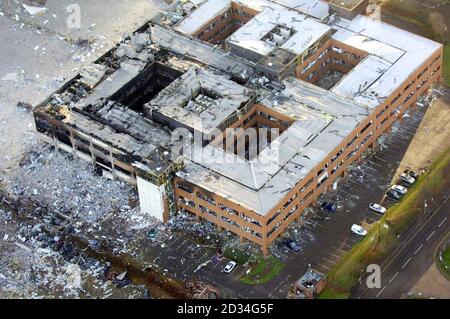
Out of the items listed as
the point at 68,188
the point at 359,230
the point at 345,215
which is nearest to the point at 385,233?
the point at 359,230

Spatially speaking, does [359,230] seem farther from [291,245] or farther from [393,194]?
[291,245]

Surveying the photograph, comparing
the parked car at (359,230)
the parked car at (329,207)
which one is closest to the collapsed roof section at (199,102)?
the parked car at (329,207)

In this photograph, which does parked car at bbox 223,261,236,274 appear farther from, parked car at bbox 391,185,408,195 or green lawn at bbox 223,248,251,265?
parked car at bbox 391,185,408,195

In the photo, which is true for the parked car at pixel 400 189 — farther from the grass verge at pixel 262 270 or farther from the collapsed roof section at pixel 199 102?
the collapsed roof section at pixel 199 102

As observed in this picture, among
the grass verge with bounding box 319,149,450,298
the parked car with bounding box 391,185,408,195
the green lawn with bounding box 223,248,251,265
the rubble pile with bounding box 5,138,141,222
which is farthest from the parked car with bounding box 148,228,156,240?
the parked car with bounding box 391,185,408,195

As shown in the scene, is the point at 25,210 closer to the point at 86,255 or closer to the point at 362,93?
the point at 86,255
